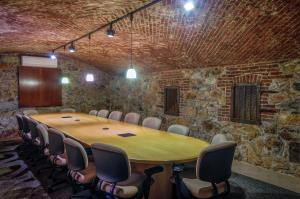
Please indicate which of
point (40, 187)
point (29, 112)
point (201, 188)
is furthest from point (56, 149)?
point (29, 112)

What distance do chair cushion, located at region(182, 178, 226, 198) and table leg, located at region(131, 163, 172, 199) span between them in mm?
433

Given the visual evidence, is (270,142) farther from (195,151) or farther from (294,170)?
(195,151)

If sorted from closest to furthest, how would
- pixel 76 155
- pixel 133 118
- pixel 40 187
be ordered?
1. pixel 76 155
2. pixel 40 187
3. pixel 133 118

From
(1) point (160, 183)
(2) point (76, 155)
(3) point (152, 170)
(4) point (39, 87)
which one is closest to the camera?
(3) point (152, 170)

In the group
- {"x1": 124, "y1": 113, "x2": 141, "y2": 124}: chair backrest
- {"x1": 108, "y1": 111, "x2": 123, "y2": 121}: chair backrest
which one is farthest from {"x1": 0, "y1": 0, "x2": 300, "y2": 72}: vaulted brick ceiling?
{"x1": 108, "y1": 111, "x2": 123, "y2": 121}: chair backrest

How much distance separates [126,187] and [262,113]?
2681 millimetres

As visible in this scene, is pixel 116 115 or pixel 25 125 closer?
pixel 25 125

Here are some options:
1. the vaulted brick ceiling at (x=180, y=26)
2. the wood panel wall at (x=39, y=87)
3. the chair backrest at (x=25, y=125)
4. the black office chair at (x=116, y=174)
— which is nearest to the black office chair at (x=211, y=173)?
the black office chair at (x=116, y=174)

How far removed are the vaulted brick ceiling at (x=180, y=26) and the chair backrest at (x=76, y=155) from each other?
1736mm

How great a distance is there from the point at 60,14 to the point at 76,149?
202 centimetres

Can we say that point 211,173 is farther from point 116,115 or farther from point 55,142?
point 116,115

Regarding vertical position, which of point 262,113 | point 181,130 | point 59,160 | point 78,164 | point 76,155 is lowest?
point 59,160

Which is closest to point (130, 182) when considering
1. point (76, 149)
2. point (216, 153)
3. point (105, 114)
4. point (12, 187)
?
point (76, 149)

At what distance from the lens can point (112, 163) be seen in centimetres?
237
